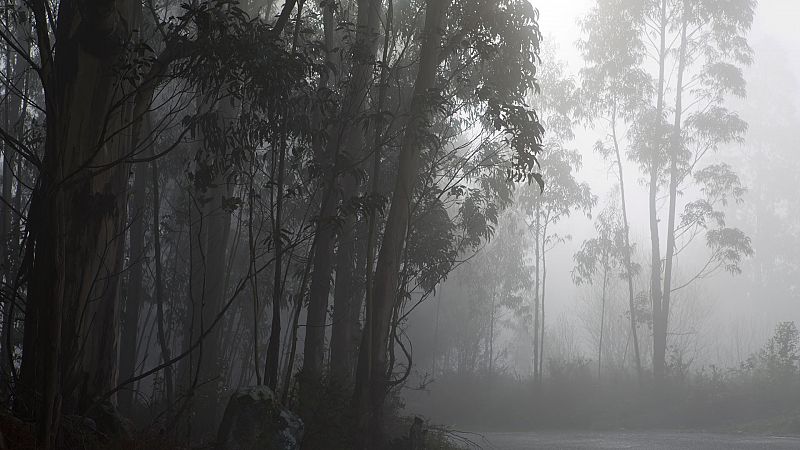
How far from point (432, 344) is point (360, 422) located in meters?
25.2

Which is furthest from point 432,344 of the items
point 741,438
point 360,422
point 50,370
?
point 50,370

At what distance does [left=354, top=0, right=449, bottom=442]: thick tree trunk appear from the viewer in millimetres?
9656

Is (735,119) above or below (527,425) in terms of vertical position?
above

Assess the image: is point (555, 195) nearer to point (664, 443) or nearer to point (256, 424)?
point (664, 443)

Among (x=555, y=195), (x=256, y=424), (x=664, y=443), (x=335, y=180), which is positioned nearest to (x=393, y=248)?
(x=335, y=180)

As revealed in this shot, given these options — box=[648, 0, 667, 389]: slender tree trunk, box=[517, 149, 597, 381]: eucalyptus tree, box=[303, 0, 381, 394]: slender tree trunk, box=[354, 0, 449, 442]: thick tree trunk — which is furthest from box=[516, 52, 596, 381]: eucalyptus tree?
box=[354, 0, 449, 442]: thick tree trunk

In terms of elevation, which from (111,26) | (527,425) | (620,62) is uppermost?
(620,62)

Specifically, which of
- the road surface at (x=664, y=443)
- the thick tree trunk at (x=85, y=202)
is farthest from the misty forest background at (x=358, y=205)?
the road surface at (x=664, y=443)

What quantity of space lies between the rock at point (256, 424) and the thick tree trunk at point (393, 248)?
2.17m

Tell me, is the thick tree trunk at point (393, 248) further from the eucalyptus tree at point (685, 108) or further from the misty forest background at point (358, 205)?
the eucalyptus tree at point (685, 108)

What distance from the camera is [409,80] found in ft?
49.9

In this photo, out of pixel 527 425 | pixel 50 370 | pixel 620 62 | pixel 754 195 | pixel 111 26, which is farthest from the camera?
pixel 754 195

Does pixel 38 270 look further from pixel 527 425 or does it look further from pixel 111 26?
pixel 527 425

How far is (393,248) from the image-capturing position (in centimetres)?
1030
